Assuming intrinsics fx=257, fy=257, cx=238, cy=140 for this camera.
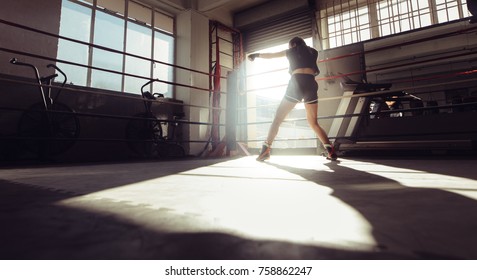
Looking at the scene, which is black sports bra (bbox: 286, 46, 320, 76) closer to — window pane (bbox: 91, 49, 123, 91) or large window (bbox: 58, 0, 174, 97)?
large window (bbox: 58, 0, 174, 97)

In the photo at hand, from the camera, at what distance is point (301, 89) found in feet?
7.97

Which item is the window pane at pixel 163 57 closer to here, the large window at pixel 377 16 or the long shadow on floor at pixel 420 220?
the large window at pixel 377 16

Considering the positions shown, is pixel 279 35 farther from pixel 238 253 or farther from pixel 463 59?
pixel 238 253

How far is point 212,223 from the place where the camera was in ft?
1.62

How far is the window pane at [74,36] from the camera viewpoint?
4.23 m

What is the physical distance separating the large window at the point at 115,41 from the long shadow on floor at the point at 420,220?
393 centimetres

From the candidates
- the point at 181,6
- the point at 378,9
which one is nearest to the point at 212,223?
the point at 181,6

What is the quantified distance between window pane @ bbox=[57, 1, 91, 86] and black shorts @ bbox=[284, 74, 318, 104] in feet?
12.1

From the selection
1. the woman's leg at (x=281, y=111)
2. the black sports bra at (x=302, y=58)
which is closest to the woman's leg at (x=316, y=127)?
the woman's leg at (x=281, y=111)

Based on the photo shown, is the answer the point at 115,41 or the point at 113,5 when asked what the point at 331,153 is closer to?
the point at 115,41

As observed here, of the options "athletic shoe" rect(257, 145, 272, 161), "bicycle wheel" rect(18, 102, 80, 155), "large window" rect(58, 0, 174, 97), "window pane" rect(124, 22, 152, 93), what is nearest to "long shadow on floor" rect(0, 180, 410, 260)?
"athletic shoe" rect(257, 145, 272, 161)

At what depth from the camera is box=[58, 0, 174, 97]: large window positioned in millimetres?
A: 4418

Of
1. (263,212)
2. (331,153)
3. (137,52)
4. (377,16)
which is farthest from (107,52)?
(377,16)

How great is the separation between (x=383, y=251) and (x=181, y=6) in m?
6.50
